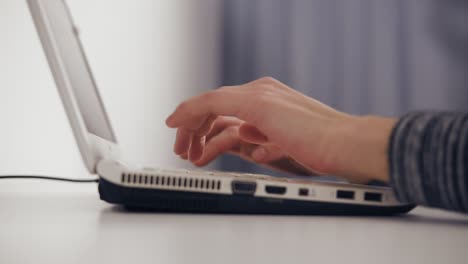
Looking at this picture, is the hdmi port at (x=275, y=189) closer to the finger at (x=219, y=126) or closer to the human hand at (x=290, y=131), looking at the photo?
the human hand at (x=290, y=131)

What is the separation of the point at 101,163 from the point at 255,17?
158 centimetres

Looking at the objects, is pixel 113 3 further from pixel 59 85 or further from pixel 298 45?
pixel 59 85

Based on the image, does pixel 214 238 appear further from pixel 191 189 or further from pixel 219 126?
pixel 219 126

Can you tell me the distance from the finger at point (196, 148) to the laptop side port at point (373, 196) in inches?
14.9

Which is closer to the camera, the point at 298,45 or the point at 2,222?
the point at 2,222

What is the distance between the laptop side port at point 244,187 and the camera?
1.79 ft

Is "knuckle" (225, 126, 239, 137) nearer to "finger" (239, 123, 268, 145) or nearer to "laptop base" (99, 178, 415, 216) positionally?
"finger" (239, 123, 268, 145)

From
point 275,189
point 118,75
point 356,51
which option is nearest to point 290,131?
point 275,189

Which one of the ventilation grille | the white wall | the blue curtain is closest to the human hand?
the ventilation grille

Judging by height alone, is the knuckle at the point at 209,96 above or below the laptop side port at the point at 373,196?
above

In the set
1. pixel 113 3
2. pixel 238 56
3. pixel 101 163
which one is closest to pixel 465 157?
pixel 101 163

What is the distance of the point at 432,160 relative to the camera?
0.39 m

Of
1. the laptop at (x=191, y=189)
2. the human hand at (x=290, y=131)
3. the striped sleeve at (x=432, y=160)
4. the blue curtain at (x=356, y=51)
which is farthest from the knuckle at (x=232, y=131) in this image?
the blue curtain at (x=356, y=51)

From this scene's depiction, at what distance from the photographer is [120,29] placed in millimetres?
1578
